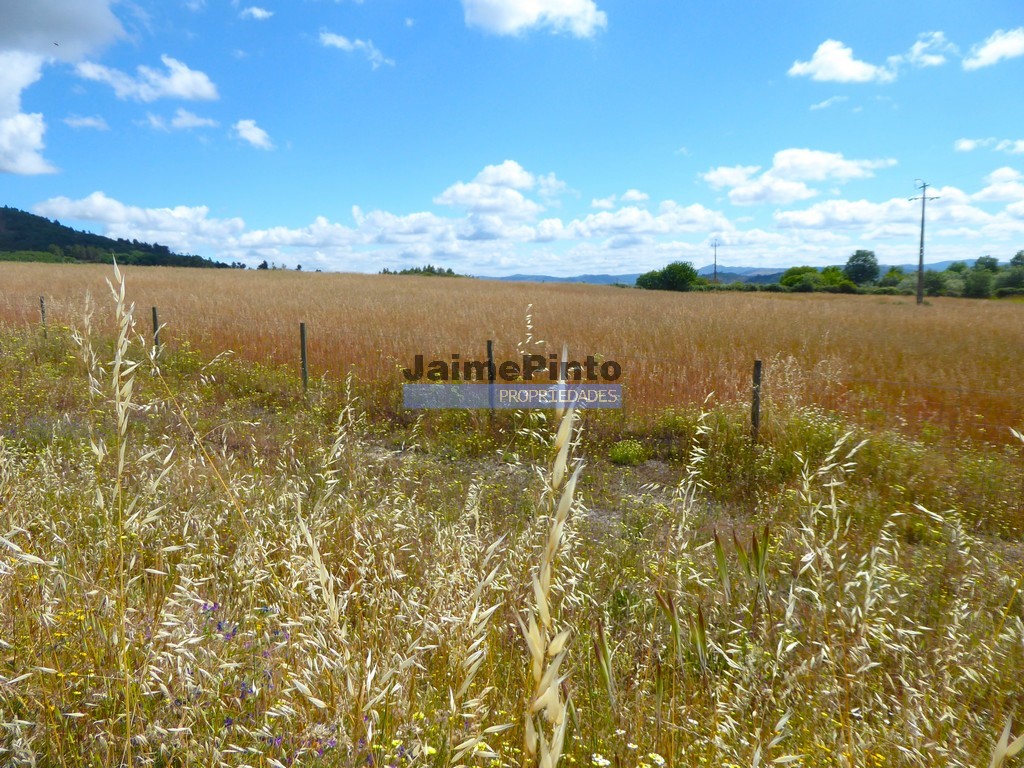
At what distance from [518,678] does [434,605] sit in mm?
408

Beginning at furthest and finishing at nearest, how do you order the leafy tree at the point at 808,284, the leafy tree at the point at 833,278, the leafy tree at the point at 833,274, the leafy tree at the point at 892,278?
the leafy tree at the point at 833,274, the leafy tree at the point at 892,278, the leafy tree at the point at 833,278, the leafy tree at the point at 808,284

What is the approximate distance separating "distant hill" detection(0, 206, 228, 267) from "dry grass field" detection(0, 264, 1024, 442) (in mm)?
48869

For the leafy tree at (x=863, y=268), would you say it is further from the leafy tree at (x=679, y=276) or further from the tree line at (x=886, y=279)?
the leafy tree at (x=679, y=276)

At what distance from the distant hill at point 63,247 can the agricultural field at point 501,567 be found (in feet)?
195

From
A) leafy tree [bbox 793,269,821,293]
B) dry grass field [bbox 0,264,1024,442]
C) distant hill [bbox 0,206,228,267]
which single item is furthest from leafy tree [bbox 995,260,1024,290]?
distant hill [bbox 0,206,228,267]

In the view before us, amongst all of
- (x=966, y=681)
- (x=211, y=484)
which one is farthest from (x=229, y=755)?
(x=211, y=484)

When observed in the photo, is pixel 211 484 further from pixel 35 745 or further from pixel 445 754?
pixel 445 754

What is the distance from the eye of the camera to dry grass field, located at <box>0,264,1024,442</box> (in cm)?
792

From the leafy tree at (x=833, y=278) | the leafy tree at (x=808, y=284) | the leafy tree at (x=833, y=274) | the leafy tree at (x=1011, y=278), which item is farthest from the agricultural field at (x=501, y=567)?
the leafy tree at (x=833, y=274)

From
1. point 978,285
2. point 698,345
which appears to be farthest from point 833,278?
point 698,345

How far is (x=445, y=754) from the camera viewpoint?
57.2 inches

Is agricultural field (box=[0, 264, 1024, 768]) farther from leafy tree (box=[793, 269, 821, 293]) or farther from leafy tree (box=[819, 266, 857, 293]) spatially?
leafy tree (box=[819, 266, 857, 293])

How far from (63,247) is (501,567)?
86.1 metres

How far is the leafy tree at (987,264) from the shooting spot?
166 feet
